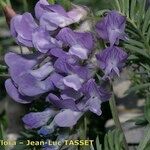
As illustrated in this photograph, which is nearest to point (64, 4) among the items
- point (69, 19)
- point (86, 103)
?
point (69, 19)

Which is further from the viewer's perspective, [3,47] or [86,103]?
[3,47]

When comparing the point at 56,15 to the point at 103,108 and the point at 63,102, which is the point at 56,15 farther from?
the point at 103,108

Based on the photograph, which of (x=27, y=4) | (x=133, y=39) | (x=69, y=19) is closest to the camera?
(x=69, y=19)

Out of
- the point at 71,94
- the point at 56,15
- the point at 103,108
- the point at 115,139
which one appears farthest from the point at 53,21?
the point at 103,108

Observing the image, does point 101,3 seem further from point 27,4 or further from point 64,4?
point 64,4

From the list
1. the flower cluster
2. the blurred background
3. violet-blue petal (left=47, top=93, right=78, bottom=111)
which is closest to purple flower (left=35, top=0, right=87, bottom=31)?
the flower cluster

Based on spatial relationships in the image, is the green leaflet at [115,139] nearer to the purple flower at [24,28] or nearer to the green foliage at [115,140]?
the green foliage at [115,140]

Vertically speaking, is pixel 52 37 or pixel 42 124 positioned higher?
pixel 52 37

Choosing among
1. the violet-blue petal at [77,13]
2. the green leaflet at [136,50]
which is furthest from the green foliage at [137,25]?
the violet-blue petal at [77,13]
